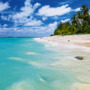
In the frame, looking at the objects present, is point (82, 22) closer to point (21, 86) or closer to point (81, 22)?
point (81, 22)

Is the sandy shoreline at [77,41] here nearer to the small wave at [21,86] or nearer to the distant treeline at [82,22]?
the small wave at [21,86]

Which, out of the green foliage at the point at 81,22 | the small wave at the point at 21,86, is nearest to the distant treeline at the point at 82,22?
the green foliage at the point at 81,22

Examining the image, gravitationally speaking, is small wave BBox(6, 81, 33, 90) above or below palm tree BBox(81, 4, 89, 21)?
below

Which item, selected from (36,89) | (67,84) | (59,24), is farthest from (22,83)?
(59,24)

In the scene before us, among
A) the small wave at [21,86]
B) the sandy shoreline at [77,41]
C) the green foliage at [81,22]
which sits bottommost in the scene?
the small wave at [21,86]

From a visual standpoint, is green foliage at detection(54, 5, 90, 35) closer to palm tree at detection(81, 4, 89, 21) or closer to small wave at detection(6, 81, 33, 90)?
palm tree at detection(81, 4, 89, 21)

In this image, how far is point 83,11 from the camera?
3888 centimetres

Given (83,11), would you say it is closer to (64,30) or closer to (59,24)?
(64,30)

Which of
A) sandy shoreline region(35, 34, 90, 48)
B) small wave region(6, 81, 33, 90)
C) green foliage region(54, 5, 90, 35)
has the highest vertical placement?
green foliage region(54, 5, 90, 35)

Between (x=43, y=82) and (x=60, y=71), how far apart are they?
1089 millimetres

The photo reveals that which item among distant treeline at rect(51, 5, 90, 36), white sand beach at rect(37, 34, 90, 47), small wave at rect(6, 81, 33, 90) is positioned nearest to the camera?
small wave at rect(6, 81, 33, 90)

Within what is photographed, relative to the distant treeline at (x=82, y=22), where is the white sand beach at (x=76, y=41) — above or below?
below

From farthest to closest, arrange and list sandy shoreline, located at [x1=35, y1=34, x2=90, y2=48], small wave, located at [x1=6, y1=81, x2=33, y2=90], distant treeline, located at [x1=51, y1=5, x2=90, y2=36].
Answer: distant treeline, located at [x1=51, y1=5, x2=90, y2=36] → sandy shoreline, located at [x1=35, y1=34, x2=90, y2=48] → small wave, located at [x1=6, y1=81, x2=33, y2=90]

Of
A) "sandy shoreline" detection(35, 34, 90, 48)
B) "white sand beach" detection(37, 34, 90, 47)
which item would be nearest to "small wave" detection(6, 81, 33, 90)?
"sandy shoreline" detection(35, 34, 90, 48)
